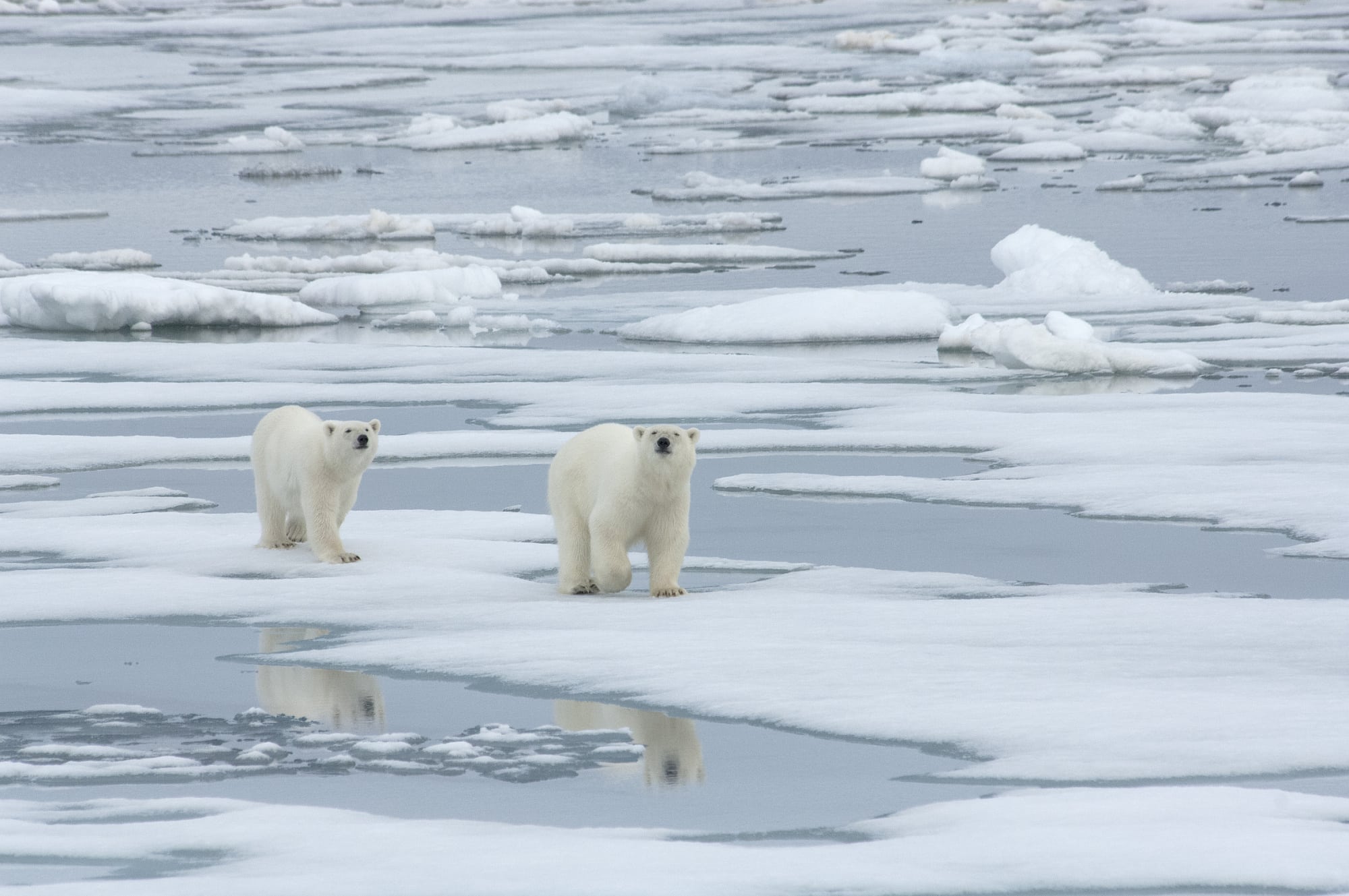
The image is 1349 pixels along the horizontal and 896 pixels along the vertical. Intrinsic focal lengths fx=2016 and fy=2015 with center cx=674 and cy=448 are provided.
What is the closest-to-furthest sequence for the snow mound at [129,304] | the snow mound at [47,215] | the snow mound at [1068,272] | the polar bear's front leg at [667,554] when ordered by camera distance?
the polar bear's front leg at [667,554], the snow mound at [129,304], the snow mound at [1068,272], the snow mound at [47,215]

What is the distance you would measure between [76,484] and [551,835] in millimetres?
4039

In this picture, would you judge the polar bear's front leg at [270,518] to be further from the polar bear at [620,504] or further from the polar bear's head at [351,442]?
the polar bear at [620,504]

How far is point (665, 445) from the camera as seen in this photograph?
15.2 ft

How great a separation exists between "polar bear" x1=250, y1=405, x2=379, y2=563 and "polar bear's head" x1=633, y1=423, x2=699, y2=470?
3.04 feet

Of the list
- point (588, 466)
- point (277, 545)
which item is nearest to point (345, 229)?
point (277, 545)

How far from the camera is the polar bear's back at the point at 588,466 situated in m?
4.79

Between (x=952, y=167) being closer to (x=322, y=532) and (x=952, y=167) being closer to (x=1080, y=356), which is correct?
(x=1080, y=356)

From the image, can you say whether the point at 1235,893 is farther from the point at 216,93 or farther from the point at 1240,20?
the point at 1240,20

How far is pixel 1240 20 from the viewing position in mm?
32344

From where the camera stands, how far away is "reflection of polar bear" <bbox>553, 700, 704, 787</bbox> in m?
3.40

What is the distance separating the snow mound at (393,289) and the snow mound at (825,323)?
1798 mm

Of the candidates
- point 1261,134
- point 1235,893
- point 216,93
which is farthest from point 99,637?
point 216,93

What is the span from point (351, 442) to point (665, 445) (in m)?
1.03

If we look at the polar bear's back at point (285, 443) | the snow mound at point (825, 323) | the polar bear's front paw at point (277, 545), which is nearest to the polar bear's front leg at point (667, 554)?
the polar bear's back at point (285, 443)
